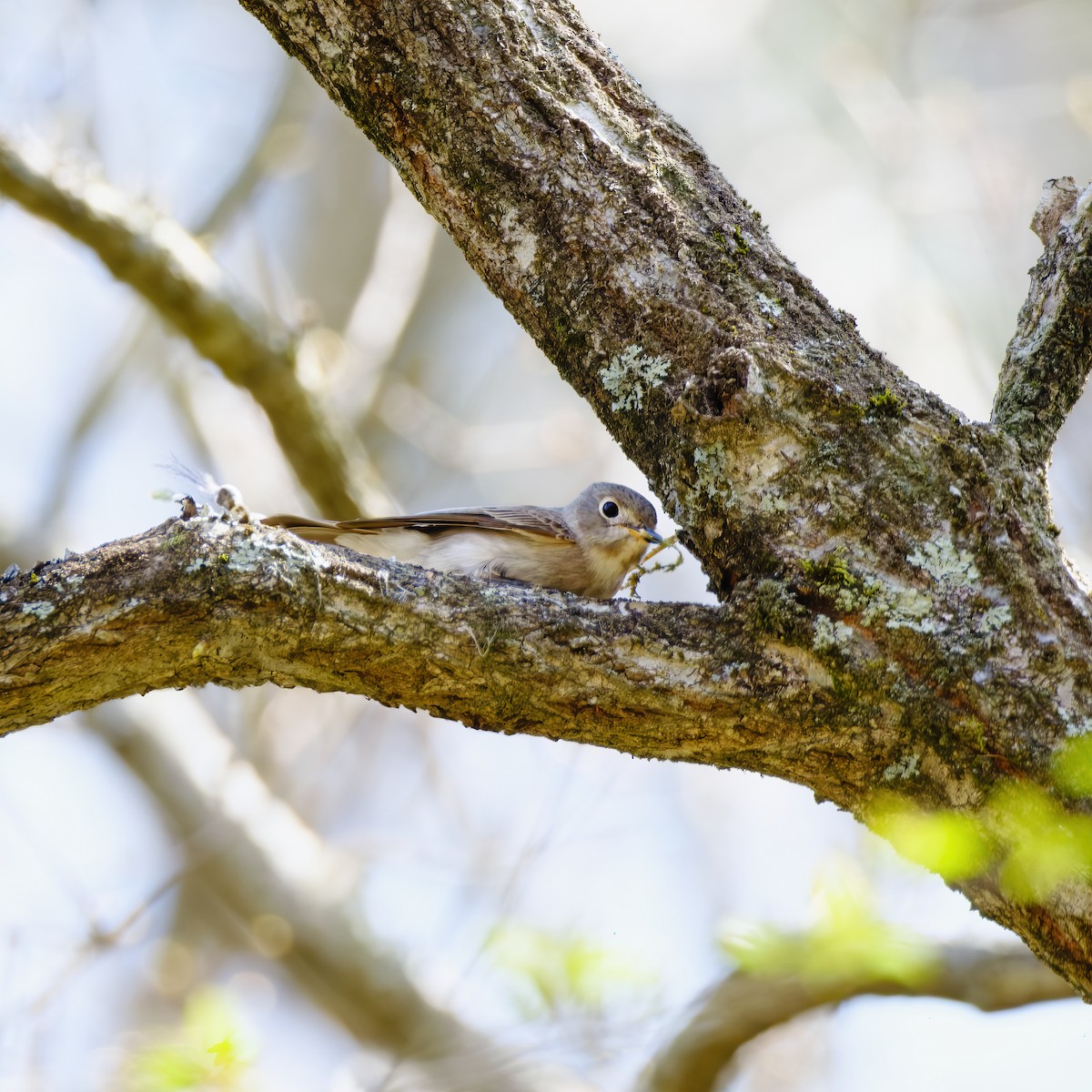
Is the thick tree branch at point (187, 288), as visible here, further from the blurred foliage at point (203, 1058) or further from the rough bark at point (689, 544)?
the blurred foliage at point (203, 1058)

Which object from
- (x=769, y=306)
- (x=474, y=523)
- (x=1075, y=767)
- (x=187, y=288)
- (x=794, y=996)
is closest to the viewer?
(x=1075, y=767)

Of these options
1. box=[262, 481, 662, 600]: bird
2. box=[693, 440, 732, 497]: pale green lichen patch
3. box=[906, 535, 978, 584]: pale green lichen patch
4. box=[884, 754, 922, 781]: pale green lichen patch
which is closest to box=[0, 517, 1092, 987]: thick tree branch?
box=[884, 754, 922, 781]: pale green lichen patch

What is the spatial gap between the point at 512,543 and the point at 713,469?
82.4 inches

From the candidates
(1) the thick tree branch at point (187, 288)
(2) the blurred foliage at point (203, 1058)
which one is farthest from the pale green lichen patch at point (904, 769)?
(1) the thick tree branch at point (187, 288)

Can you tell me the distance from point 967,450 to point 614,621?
0.90 m

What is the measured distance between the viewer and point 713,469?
8.80 feet

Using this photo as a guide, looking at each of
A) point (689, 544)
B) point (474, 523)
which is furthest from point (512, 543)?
point (689, 544)

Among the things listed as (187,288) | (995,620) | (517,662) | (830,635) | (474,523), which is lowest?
(995,620)

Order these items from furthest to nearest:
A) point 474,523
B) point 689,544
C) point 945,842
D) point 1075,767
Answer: point 474,523 < point 689,544 < point 945,842 < point 1075,767

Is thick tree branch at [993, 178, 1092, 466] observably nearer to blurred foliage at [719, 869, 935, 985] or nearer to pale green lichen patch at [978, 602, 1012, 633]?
A: pale green lichen patch at [978, 602, 1012, 633]

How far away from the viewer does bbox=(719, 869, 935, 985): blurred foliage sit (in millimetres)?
3664

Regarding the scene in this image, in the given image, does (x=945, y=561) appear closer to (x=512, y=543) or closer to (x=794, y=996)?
(x=512, y=543)

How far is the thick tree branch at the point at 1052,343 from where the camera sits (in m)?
2.74

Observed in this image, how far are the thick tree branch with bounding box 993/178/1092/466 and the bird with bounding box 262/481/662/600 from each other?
2.15 m
